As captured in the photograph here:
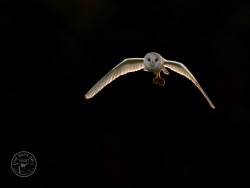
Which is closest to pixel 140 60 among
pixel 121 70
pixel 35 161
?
pixel 121 70

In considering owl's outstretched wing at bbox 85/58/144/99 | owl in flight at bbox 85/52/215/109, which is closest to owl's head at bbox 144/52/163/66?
owl in flight at bbox 85/52/215/109

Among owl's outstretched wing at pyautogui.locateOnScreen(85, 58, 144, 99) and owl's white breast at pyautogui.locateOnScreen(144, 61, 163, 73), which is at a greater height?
owl's outstretched wing at pyautogui.locateOnScreen(85, 58, 144, 99)

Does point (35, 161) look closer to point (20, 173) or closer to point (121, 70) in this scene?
point (20, 173)

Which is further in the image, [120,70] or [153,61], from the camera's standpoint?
[120,70]

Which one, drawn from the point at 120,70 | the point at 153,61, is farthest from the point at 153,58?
the point at 120,70

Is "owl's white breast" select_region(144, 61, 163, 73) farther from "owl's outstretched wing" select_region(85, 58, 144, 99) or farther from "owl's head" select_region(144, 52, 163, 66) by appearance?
"owl's outstretched wing" select_region(85, 58, 144, 99)

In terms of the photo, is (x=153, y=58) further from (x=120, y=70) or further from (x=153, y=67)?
(x=120, y=70)

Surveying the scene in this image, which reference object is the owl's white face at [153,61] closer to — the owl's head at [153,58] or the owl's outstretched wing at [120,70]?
the owl's head at [153,58]

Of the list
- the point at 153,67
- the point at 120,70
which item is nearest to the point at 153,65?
the point at 153,67
